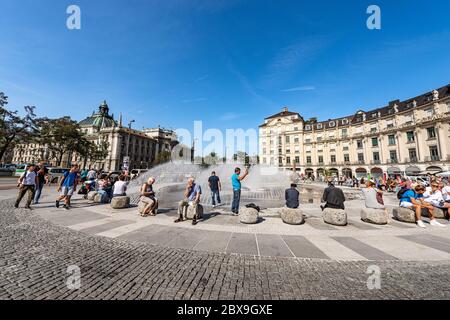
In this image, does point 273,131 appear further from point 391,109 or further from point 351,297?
point 351,297

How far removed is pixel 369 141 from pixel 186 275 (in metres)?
60.2

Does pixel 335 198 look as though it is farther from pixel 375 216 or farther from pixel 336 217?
pixel 375 216

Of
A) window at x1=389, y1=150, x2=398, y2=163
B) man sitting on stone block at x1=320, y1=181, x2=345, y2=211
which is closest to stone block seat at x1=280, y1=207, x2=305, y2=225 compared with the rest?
man sitting on stone block at x1=320, y1=181, x2=345, y2=211

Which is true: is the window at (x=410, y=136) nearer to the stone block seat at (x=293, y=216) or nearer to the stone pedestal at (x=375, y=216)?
the stone pedestal at (x=375, y=216)

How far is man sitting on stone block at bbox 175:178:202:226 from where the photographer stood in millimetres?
7036

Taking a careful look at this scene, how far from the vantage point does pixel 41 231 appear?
546 centimetres

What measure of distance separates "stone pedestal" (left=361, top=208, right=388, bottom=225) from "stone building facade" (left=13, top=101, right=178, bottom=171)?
2743 inches

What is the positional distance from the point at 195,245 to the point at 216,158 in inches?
3800

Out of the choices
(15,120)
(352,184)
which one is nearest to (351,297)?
(352,184)

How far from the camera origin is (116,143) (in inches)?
2923

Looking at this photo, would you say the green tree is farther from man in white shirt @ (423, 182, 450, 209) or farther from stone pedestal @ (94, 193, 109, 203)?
man in white shirt @ (423, 182, 450, 209)

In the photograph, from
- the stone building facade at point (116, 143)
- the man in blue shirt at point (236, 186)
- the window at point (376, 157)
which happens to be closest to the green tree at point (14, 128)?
the stone building facade at point (116, 143)

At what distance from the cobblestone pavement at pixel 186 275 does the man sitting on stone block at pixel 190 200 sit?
94.8 inches

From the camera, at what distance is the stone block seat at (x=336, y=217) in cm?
664
